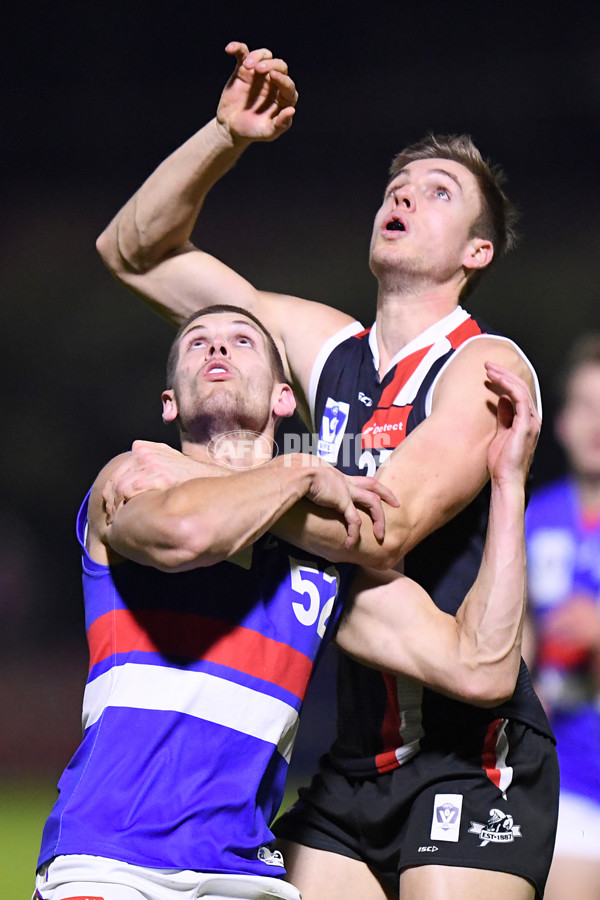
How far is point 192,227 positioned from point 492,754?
1787 mm

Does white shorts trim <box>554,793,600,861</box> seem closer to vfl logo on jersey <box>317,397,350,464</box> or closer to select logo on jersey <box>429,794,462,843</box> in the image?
select logo on jersey <box>429,794,462,843</box>

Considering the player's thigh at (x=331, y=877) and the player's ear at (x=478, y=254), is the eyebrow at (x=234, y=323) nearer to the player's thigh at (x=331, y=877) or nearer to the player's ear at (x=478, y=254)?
the player's ear at (x=478, y=254)

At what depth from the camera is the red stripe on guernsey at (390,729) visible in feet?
9.08

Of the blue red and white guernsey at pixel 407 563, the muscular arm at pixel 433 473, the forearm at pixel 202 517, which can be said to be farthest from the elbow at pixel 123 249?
the forearm at pixel 202 517

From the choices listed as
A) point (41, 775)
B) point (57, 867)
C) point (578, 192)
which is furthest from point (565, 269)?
point (57, 867)

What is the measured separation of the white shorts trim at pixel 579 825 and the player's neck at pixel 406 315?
7.76 ft

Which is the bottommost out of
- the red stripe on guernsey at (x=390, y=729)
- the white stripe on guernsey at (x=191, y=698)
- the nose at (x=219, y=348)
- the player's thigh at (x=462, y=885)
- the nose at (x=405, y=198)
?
the player's thigh at (x=462, y=885)

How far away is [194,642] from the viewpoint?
2.28 metres

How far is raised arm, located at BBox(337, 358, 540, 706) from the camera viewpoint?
2.47m

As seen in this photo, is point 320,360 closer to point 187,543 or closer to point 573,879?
point 187,543

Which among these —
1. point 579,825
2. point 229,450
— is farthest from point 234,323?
point 579,825

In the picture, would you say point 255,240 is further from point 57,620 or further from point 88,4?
point 57,620

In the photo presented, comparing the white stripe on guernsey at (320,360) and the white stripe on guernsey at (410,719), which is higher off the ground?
the white stripe on guernsey at (320,360)

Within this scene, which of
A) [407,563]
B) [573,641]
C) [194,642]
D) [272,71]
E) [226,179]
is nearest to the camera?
[194,642]
